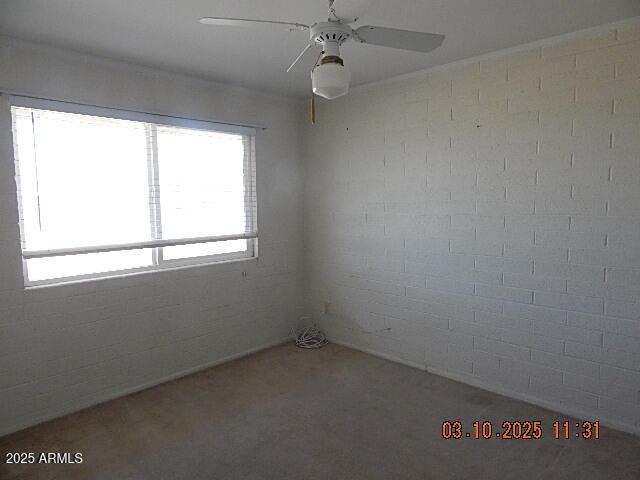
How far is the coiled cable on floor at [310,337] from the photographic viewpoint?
425 cm

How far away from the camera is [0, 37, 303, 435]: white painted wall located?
8.84ft

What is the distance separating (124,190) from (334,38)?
7.01 feet

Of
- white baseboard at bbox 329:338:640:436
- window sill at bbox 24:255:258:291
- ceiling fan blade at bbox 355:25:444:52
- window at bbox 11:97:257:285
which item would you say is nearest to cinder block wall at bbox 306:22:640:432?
white baseboard at bbox 329:338:640:436

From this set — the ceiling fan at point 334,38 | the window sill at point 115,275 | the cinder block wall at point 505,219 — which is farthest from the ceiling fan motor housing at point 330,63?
the window sill at point 115,275

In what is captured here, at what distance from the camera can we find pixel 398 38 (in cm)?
183

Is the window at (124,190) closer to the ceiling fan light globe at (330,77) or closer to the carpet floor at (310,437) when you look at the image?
the carpet floor at (310,437)

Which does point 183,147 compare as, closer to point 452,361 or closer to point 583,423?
point 452,361

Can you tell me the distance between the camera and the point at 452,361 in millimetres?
3459

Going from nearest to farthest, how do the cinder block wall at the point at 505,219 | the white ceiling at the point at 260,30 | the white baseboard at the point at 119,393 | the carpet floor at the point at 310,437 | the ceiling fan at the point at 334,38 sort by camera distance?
the ceiling fan at the point at 334,38
the white ceiling at the point at 260,30
the carpet floor at the point at 310,437
the cinder block wall at the point at 505,219
the white baseboard at the point at 119,393

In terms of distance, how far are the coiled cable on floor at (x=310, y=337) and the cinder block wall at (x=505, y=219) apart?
306 millimetres

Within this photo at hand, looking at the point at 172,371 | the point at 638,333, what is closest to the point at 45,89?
the point at 172,371

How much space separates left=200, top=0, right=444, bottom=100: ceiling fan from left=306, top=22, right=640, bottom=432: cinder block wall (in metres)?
1.45

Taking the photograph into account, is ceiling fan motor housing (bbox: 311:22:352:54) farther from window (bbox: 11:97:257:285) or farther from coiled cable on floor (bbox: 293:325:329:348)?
coiled cable on floor (bbox: 293:325:329:348)

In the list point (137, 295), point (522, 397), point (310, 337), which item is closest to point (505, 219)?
point (522, 397)
